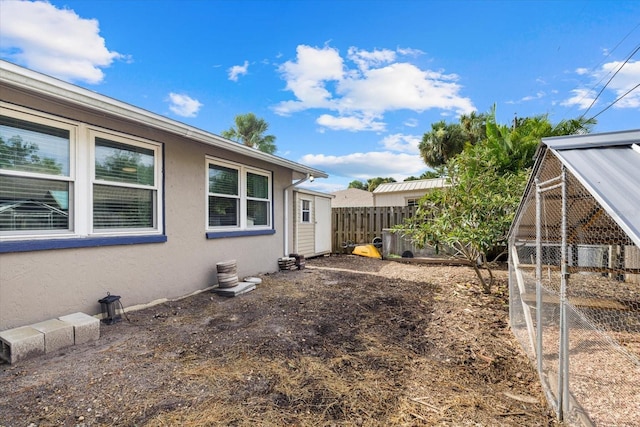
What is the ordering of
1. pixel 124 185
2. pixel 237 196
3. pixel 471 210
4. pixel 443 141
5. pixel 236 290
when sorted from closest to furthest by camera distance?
pixel 124 185
pixel 471 210
pixel 236 290
pixel 237 196
pixel 443 141

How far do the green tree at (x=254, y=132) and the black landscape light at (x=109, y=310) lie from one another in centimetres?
1632

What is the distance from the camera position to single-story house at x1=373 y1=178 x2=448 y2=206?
16.2 metres

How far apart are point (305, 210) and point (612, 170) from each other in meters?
8.59

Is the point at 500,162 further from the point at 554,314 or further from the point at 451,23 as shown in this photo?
the point at 554,314

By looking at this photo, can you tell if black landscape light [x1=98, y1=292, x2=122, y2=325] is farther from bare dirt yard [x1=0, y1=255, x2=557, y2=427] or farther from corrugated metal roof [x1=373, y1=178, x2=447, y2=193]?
corrugated metal roof [x1=373, y1=178, x2=447, y2=193]

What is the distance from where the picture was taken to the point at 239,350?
125 inches

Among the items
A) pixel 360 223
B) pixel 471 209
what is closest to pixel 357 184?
pixel 360 223

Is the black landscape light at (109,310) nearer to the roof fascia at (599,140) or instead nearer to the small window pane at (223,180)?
the small window pane at (223,180)

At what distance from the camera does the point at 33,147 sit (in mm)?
3482

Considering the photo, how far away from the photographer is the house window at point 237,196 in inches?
236

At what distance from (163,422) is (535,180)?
336 cm

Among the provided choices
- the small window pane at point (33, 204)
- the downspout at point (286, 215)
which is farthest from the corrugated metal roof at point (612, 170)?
the downspout at point (286, 215)

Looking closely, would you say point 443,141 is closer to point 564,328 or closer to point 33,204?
point 564,328

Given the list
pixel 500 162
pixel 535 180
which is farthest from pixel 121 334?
pixel 500 162
